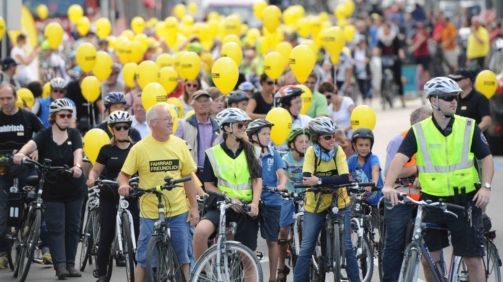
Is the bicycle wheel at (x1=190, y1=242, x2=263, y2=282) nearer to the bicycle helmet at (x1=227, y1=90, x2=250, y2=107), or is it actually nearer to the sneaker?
the sneaker

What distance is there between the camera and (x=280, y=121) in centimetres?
1292

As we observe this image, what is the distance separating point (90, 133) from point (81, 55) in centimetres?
516

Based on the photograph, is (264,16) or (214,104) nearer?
(214,104)

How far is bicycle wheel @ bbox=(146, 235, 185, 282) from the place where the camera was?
9922 mm

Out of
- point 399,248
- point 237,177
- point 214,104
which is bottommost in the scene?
point 399,248

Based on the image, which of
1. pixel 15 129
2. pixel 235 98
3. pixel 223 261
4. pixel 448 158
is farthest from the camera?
pixel 235 98

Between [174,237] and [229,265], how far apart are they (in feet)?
2.11

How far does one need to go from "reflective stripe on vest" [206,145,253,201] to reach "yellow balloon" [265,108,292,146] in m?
2.58

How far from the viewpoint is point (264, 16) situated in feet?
70.6

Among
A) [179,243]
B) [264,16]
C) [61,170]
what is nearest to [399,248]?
[179,243]

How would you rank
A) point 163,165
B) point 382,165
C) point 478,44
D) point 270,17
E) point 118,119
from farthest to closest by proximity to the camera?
1. point 478,44
2. point 270,17
3. point 382,165
4. point 118,119
5. point 163,165

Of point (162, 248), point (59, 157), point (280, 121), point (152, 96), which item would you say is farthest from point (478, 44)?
point (162, 248)

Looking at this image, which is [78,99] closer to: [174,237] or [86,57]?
[86,57]

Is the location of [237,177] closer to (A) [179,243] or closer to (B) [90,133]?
(A) [179,243]
